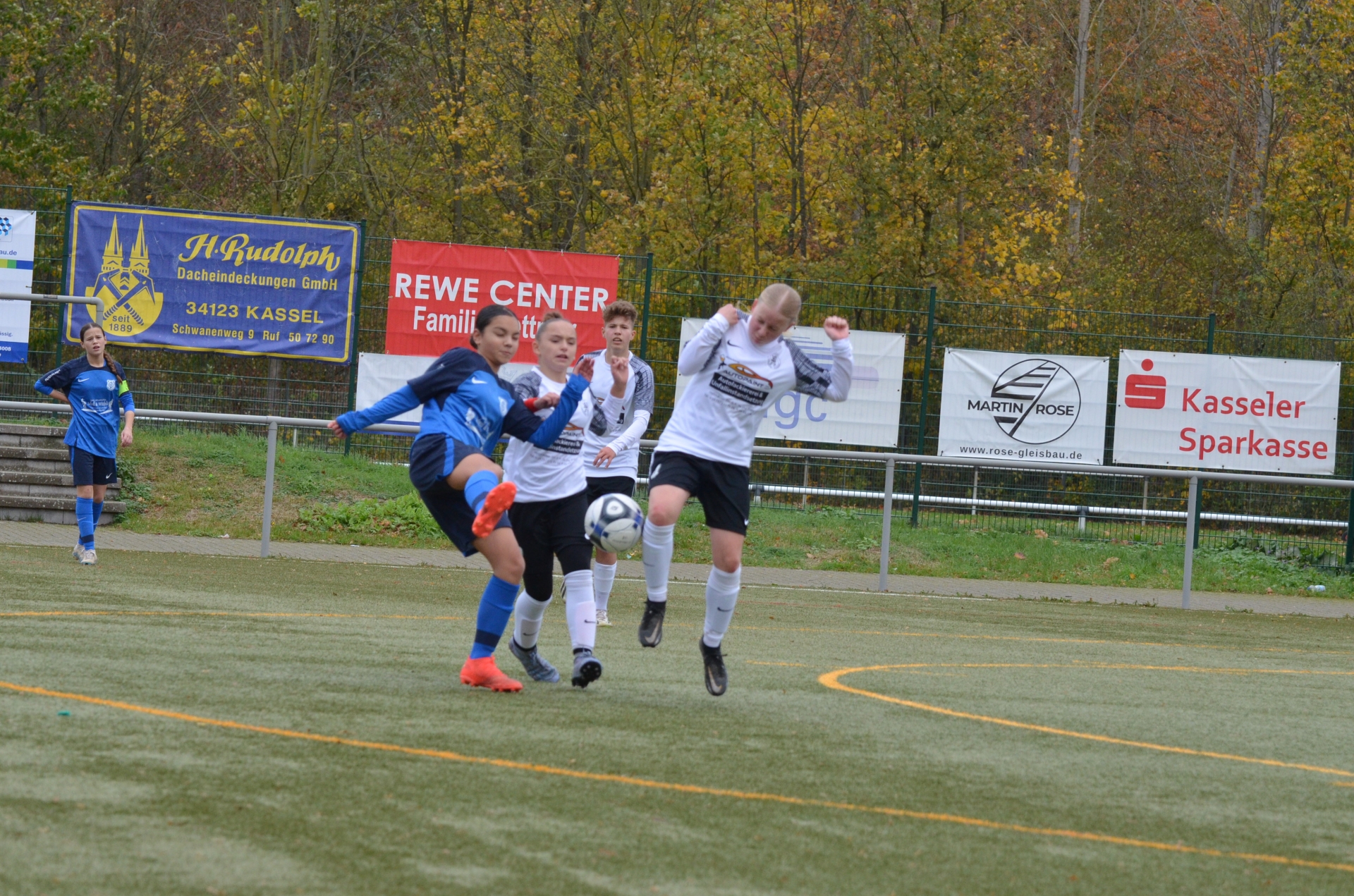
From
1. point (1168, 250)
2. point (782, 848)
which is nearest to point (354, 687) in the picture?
point (782, 848)

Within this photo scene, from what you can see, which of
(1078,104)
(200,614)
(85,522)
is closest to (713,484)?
(200,614)

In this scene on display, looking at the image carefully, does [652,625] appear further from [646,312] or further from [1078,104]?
[1078,104]

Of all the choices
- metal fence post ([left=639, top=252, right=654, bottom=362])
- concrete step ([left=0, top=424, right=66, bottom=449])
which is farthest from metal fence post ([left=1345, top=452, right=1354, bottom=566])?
concrete step ([left=0, top=424, right=66, bottom=449])

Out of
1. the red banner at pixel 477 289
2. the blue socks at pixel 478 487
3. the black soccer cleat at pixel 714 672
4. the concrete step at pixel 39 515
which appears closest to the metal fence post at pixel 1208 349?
the red banner at pixel 477 289

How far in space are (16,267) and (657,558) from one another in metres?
12.5

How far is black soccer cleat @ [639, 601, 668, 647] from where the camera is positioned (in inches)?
288

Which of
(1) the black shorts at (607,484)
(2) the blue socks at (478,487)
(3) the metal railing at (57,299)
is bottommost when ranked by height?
(1) the black shorts at (607,484)

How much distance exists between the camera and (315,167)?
86.1 feet

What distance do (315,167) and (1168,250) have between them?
20.1 m

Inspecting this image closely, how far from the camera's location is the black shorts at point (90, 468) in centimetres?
1262

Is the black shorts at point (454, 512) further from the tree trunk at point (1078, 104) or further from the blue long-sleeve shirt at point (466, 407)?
the tree trunk at point (1078, 104)

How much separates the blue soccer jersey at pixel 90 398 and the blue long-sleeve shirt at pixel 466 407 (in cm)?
685

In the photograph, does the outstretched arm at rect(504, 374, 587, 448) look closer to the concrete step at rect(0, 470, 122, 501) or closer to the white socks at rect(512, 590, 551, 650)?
the white socks at rect(512, 590, 551, 650)

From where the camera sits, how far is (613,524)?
6859 mm
